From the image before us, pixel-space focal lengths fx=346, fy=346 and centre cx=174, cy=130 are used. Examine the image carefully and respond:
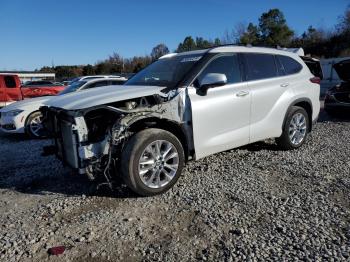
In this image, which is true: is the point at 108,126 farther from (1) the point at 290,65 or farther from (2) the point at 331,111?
(2) the point at 331,111

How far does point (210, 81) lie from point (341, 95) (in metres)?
6.66

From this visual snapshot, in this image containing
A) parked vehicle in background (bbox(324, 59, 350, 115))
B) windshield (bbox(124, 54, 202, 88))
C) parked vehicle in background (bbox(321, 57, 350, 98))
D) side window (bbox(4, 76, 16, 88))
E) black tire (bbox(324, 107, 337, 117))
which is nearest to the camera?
windshield (bbox(124, 54, 202, 88))

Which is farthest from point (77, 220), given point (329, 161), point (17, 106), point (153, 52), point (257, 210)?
point (153, 52)

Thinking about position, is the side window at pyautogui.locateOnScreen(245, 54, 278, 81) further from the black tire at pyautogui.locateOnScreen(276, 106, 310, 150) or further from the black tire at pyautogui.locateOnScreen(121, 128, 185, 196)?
the black tire at pyautogui.locateOnScreen(121, 128, 185, 196)

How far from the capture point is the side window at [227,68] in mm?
4926

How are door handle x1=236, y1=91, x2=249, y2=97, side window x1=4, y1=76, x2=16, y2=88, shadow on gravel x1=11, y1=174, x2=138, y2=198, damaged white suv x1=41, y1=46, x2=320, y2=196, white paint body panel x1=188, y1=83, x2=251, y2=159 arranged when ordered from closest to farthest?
1. damaged white suv x1=41, y1=46, x2=320, y2=196
2. shadow on gravel x1=11, y1=174, x2=138, y2=198
3. white paint body panel x1=188, y1=83, x2=251, y2=159
4. door handle x1=236, y1=91, x2=249, y2=97
5. side window x1=4, y1=76, x2=16, y2=88

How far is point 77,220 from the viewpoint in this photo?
12.3 ft

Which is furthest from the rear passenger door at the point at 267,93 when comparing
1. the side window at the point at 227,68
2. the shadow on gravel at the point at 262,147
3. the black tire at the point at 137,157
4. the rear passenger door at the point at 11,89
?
the rear passenger door at the point at 11,89

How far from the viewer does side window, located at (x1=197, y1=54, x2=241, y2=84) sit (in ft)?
16.2

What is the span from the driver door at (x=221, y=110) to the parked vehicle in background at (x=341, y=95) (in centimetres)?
558

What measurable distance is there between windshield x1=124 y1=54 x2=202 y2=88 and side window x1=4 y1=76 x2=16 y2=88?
347 inches

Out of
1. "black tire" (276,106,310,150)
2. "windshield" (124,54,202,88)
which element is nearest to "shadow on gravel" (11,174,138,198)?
"windshield" (124,54,202,88)

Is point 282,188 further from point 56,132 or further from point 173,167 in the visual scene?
point 56,132

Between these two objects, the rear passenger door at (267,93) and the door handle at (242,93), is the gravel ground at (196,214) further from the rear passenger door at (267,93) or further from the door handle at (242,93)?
the door handle at (242,93)
